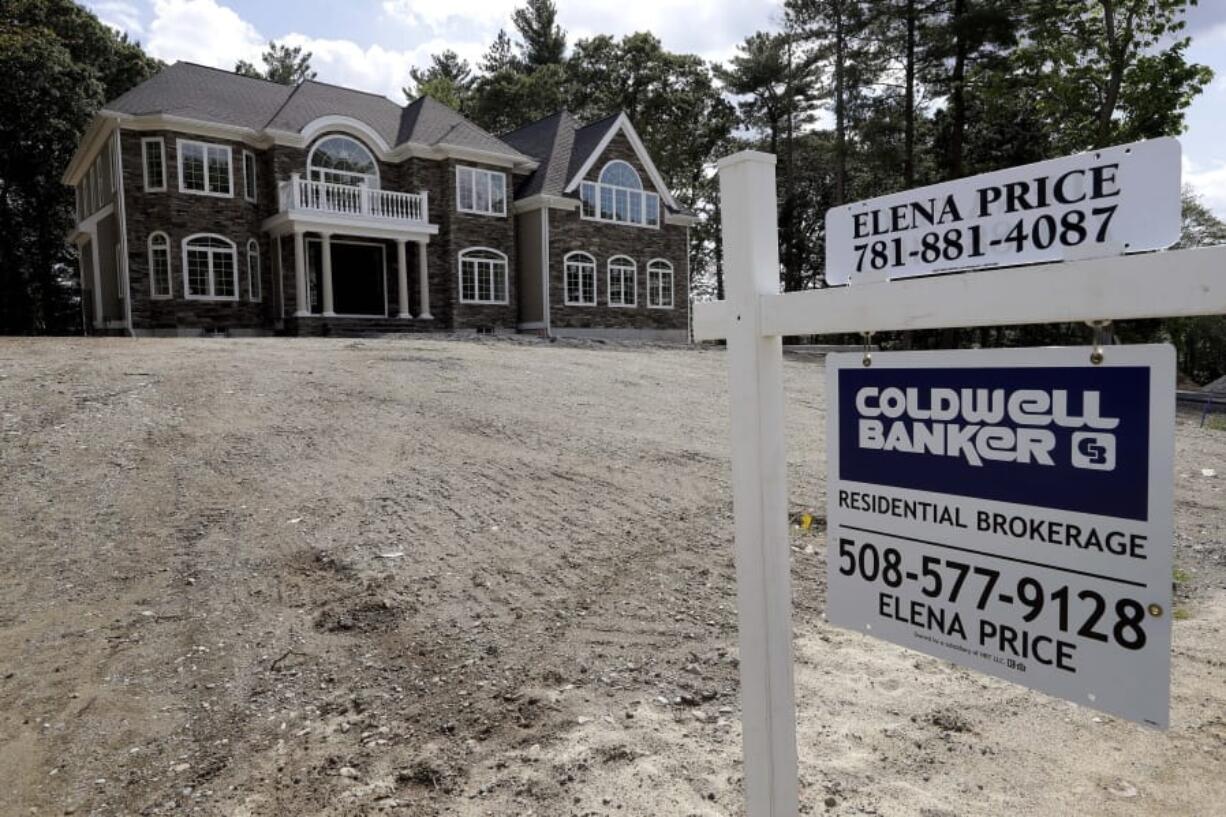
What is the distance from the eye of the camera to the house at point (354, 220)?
2036 centimetres

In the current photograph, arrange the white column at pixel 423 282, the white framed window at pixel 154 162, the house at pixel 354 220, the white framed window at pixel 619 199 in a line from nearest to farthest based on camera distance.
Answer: the white framed window at pixel 154 162
the house at pixel 354 220
the white column at pixel 423 282
the white framed window at pixel 619 199

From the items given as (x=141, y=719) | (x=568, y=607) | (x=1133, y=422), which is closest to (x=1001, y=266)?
(x=1133, y=422)

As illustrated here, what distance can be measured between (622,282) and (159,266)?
44.2 ft

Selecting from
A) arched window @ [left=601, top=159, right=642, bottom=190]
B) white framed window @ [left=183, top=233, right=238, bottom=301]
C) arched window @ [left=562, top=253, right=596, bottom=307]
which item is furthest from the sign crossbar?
arched window @ [left=601, top=159, right=642, bottom=190]

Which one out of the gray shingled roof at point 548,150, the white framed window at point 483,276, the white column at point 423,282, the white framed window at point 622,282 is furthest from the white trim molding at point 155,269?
the white framed window at point 622,282

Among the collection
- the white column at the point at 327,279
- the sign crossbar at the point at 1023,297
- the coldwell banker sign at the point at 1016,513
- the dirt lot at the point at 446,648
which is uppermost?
the white column at the point at 327,279

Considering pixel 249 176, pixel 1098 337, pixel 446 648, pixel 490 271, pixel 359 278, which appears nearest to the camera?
pixel 1098 337

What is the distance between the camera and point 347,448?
774 centimetres

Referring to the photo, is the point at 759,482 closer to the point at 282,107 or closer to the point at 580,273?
the point at 580,273

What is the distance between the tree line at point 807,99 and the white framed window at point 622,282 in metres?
8.45

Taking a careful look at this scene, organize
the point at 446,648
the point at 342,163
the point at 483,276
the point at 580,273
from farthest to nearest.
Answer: the point at 580,273 → the point at 483,276 → the point at 342,163 → the point at 446,648

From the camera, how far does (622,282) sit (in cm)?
2669

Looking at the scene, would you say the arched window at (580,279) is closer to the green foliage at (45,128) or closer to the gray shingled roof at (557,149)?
the gray shingled roof at (557,149)

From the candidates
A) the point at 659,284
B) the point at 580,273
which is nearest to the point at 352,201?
the point at 580,273
